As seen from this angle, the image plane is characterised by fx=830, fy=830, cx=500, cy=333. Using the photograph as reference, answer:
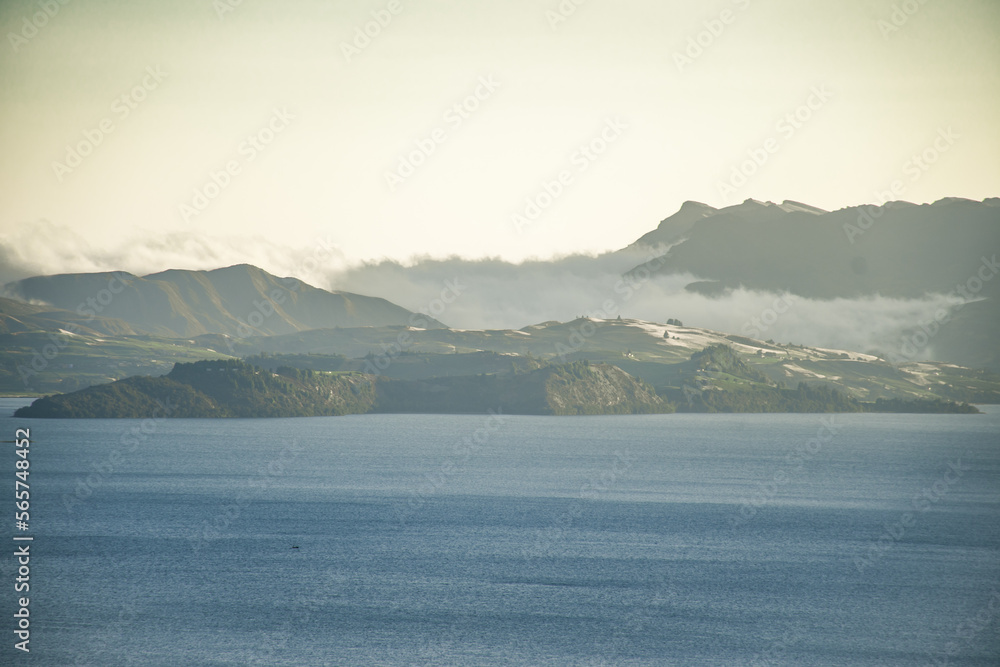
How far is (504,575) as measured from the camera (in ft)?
290

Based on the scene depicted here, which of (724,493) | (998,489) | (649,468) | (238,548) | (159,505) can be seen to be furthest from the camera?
(649,468)

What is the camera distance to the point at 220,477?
166250 millimetres

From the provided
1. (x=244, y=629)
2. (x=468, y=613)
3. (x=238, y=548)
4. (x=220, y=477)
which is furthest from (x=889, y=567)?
(x=220, y=477)

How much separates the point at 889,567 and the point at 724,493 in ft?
184

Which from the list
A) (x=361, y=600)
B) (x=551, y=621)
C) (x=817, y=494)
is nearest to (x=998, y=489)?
(x=817, y=494)

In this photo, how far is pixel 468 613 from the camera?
250 ft

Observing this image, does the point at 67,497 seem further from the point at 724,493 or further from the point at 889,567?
the point at 889,567

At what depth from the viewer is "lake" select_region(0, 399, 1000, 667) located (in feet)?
225

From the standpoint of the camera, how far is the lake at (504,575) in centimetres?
6856

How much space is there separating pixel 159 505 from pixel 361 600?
2586 inches

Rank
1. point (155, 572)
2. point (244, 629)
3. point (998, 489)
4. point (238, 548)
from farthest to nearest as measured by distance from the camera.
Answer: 1. point (998, 489)
2. point (238, 548)
3. point (155, 572)
4. point (244, 629)

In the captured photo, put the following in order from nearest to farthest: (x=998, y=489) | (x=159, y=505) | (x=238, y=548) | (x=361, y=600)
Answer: (x=361, y=600) < (x=238, y=548) < (x=159, y=505) < (x=998, y=489)

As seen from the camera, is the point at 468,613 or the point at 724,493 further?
the point at 724,493

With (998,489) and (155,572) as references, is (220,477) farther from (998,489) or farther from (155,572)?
(998,489)
